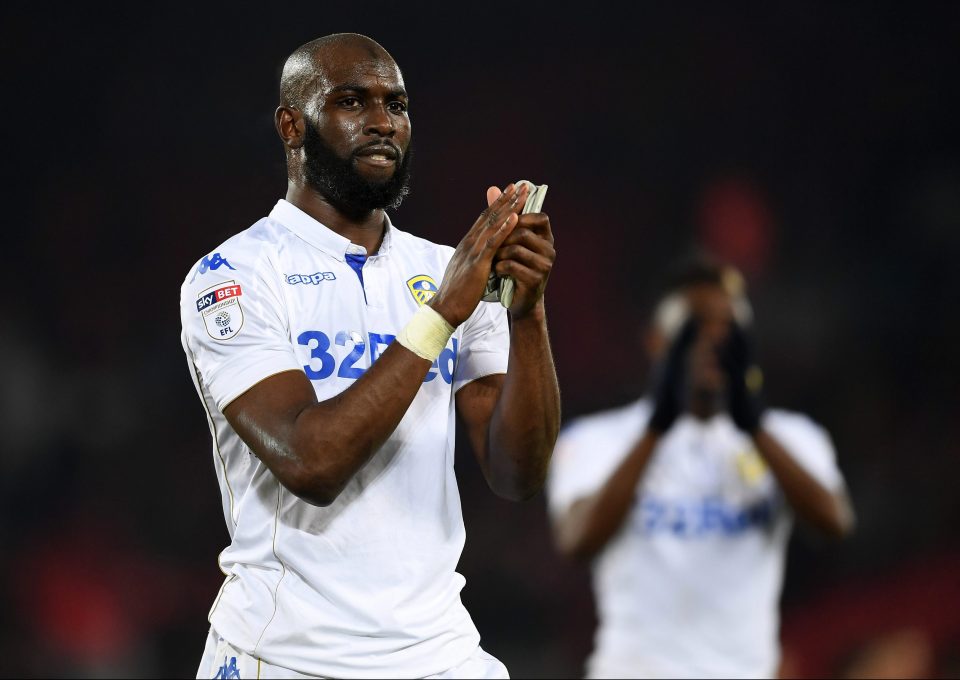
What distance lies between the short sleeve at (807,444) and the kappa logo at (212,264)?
304 cm

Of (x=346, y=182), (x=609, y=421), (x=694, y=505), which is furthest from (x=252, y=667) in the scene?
(x=609, y=421)

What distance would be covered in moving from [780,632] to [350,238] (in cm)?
361

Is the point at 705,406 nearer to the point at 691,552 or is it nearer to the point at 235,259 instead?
the point at 691,552

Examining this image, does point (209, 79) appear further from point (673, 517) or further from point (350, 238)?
point (350, 238)

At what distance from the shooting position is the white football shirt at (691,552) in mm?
4395

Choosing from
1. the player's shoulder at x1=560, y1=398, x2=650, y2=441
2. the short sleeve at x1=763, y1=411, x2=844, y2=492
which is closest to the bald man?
the player's shoulder at x1=560, y1=398, x2=650, y2=441

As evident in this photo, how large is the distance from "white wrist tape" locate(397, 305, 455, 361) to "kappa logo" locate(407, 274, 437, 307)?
0.30m

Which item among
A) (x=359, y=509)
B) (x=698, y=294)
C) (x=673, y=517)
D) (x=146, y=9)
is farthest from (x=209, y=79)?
(x=359, y=509)

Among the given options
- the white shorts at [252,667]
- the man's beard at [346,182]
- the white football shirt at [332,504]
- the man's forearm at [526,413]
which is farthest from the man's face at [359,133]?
the white shorts at [252,667]

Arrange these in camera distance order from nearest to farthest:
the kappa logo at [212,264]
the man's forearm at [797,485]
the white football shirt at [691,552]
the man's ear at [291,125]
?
the kappa logo at [212,264], the man's ear at [291,125], the white football shirt at [691,552], the man's forearm at [797,485]

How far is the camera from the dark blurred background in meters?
5.17

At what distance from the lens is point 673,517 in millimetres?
4602

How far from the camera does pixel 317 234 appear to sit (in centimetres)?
228

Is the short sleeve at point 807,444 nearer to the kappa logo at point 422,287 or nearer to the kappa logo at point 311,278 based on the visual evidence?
the kappa logo at point 422,287
